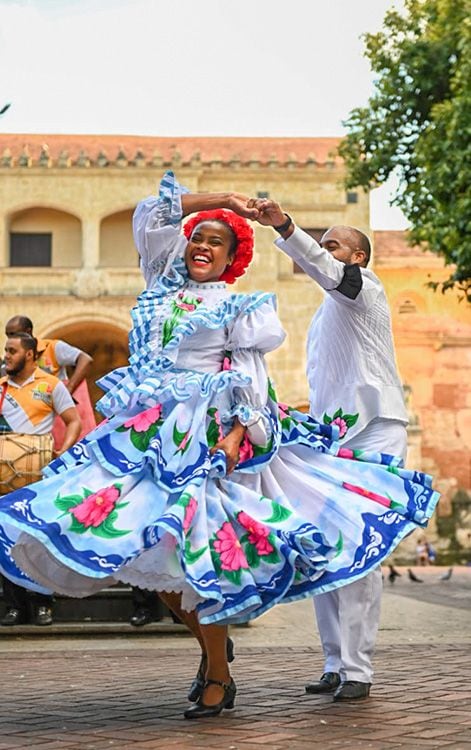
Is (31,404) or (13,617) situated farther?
(31,404)

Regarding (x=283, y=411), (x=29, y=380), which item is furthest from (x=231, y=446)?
(x=29, y=380)

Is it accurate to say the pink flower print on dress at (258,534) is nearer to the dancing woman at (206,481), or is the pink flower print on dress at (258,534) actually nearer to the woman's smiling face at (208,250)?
the dancing woman at (206,481)

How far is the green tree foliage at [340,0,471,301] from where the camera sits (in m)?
21.5

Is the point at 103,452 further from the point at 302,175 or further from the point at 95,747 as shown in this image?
the point at 302,175

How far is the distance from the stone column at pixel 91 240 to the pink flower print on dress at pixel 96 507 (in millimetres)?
34238

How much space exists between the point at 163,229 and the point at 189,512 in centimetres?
129

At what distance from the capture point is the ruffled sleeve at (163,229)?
5848 mm

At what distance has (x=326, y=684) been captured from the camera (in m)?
6.07

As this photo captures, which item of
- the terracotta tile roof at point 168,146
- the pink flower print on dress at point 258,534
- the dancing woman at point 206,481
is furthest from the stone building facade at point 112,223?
the pink flower print on dress at point 258,534

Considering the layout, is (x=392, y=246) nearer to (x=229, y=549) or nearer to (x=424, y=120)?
(x=424, y=120)

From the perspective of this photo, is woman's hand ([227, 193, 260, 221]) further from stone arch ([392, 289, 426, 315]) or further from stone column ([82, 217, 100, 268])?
stone arch ([392, 289, 426, 315])

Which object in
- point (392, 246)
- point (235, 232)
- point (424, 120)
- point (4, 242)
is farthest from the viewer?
point (392, 246)

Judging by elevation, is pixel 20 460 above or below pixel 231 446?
below

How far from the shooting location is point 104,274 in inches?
1527
